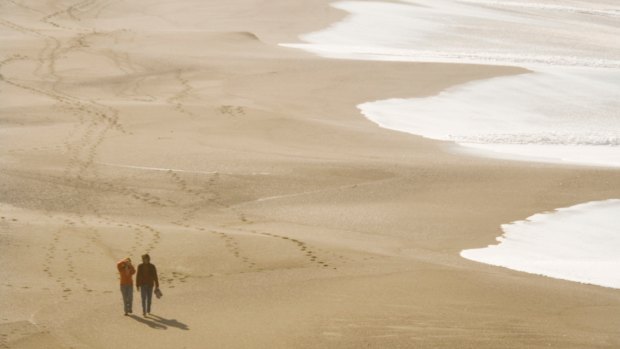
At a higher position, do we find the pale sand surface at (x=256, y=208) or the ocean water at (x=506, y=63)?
the pale sand surface at (x=256, y=208)

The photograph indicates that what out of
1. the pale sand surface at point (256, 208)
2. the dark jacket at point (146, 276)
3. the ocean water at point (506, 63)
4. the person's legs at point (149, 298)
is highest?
the dark jacket at point (146, 276)

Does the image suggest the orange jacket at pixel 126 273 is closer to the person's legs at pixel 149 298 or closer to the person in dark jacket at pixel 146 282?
the person in dark jacket at pixel 146 282

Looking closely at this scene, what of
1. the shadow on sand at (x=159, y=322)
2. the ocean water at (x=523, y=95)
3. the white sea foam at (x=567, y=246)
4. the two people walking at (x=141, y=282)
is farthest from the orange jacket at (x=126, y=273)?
the ocean water at (x=523, y=95)

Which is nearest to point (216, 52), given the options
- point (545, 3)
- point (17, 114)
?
point (17, 114)

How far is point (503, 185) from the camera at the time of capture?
67.1 feet

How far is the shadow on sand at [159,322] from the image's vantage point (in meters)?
12.8

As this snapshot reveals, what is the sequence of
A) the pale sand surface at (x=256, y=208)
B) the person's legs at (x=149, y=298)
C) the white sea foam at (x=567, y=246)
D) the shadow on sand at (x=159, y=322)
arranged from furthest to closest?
the white sea foam at (x=567, y=246) → the person's legs at (x=149, y=298) → the pale sand surface at (x=256, y=208) → the shadow on sand at (x=159, y=322)

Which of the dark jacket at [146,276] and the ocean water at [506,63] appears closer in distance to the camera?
the dark jacket at [146,276]

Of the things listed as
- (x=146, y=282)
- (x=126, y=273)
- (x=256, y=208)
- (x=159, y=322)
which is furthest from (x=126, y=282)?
(x=256, y=208)

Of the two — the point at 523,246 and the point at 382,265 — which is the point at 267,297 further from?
the point at 523,246

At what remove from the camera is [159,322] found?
13.0 m

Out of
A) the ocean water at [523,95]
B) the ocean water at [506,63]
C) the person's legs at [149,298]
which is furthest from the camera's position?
the ocean water at [506,63]

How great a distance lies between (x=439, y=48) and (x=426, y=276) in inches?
928

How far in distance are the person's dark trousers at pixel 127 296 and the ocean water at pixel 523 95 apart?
16.5ft
